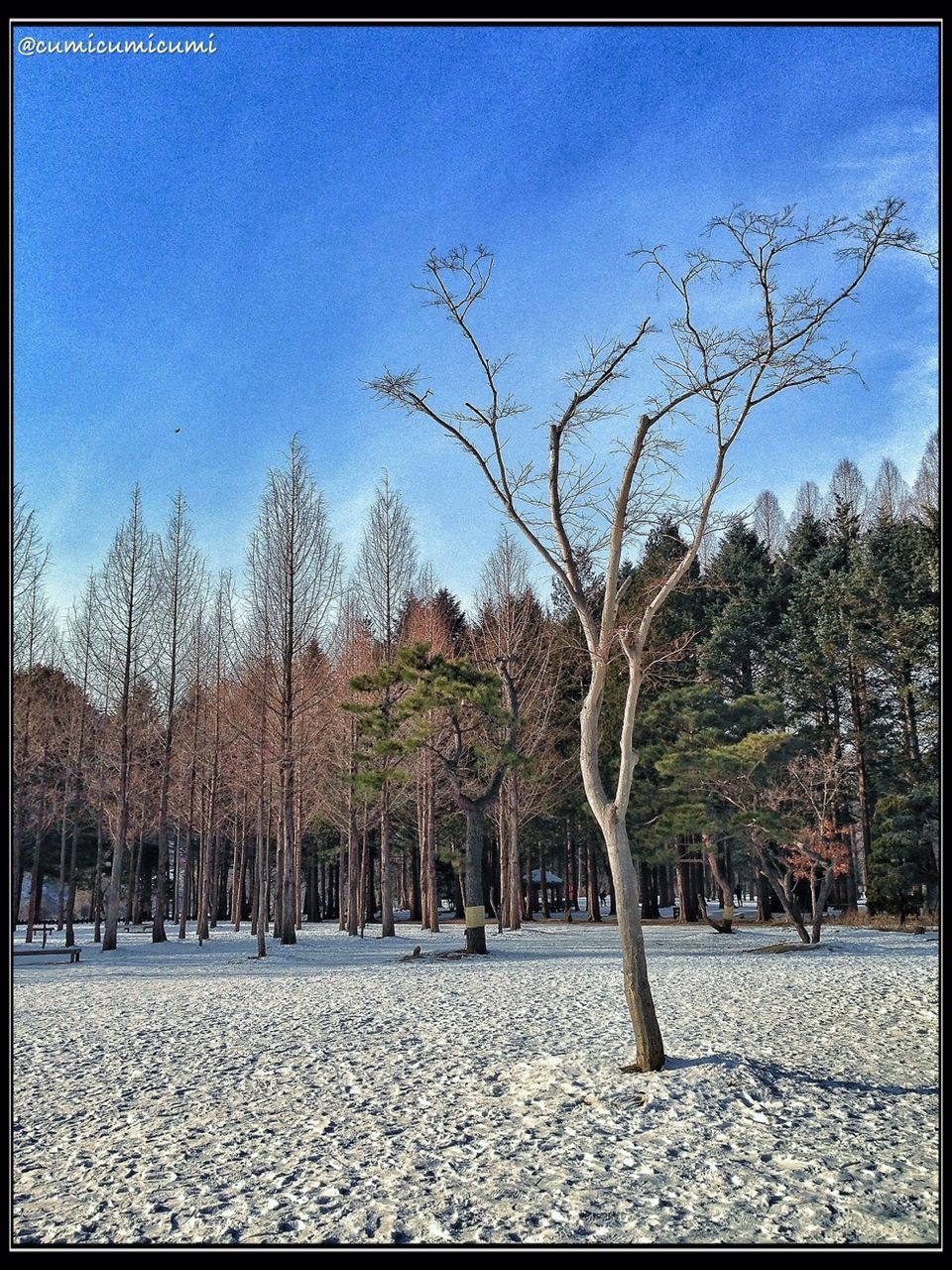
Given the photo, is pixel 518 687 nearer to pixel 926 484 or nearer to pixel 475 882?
pixel 475 882

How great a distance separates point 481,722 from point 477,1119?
49.8 feet

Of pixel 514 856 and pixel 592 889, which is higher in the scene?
pixel 514 856

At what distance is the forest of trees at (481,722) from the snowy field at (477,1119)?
8037 mm

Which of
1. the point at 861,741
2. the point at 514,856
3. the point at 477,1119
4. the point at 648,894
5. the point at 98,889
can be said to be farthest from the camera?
the point at 648,894

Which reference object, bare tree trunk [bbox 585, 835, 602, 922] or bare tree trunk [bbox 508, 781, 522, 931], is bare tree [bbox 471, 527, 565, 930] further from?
bare tree trunk [bbox 585, 835, 602, 922]

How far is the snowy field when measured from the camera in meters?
4.21

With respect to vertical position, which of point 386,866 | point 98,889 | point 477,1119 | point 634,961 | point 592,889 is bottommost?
point 592,889

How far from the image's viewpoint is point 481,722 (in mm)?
21031

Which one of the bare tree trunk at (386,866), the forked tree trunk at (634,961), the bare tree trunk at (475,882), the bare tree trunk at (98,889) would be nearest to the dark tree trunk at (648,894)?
the bare tree trunk at (386,866)

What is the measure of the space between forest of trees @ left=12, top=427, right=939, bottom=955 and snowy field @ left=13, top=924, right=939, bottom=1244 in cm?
804

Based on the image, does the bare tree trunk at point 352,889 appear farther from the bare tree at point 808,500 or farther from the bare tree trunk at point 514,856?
the bare tree at point 808,500

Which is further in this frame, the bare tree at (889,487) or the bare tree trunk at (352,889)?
the bare tree at (889,487)

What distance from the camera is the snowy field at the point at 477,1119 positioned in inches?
166

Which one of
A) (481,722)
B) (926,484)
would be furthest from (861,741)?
(481,722)
